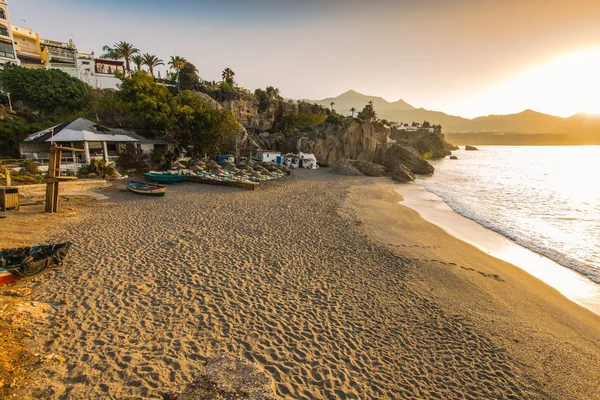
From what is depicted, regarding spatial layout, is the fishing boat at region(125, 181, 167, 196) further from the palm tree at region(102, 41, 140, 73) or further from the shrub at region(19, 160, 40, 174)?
the palm tree at region(102, 41, 140, 73)

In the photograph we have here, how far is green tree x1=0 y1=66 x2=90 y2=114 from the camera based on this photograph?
32.9m

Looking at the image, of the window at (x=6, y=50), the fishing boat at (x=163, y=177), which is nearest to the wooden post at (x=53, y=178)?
the fishing boat at (x=163, y=177)

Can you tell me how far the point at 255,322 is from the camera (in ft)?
22.2

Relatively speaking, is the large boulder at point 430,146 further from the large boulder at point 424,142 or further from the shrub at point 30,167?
the shrub at point 30,167

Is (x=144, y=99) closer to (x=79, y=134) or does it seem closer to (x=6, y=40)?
(x=79, y=134)

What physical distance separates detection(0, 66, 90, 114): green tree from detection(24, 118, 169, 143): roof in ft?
47.9

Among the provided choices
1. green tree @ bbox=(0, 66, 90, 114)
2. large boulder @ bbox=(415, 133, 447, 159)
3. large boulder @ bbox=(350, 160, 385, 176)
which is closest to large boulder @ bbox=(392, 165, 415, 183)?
large boulder @ bbox=(350, 160, 385, 176)

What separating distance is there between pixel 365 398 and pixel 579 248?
17907 mm

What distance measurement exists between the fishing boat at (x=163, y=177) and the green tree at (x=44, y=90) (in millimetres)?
24274

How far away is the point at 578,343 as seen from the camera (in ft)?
23.6

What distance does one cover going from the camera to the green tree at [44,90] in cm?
3294

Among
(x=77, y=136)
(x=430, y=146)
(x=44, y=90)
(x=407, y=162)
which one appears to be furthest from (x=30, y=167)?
(x=430, y=146)

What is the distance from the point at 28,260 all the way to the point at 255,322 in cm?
752

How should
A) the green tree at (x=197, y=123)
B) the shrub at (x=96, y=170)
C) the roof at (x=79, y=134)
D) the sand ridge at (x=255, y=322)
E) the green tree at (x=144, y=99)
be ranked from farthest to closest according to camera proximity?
the green tree at (x=197, y=123), the green tree at (x=144, y=99), the shrub at (x=96, y=170), the roof at (x=79, y=134), the sand ridge at (x=255, y=322)
